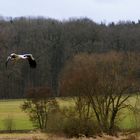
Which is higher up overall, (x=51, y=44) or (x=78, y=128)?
(x=51, y=44)

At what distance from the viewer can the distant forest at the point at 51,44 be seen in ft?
415

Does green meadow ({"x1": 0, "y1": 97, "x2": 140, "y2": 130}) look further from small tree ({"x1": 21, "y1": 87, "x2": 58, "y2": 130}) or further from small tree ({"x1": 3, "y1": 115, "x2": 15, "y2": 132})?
small tree ({"x1": 21, "y1": 87, "x2": 58, "y2": 130})

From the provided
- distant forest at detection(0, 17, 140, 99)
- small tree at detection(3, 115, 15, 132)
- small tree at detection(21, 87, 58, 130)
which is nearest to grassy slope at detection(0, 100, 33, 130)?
small tree at detection(3, 115, 15, 132)

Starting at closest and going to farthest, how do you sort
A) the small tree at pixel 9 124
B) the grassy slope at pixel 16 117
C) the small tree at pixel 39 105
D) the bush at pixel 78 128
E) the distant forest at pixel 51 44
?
the bush at pixel 78 128, the small tree at pixel 9 124, the small tree at pixel 39 105, the grassy slope at pixel 16 117, the distant forest at pixel 51 44

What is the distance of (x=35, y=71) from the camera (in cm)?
12888

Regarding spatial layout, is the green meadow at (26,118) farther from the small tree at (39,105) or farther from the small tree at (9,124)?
the small tree at (39,105)

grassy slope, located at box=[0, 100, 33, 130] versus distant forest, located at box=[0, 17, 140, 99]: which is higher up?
distant forest, located at box=[0, 17, 140, 99]

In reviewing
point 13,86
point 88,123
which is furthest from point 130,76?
point 13,86

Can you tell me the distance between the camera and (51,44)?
444ft

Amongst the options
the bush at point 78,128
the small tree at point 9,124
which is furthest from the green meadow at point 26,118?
the bush at point 78,128

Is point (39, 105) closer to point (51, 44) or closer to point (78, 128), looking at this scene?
point (78, 128)

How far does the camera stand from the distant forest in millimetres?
126438

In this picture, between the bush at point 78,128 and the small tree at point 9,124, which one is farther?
the small tree at point 9,124

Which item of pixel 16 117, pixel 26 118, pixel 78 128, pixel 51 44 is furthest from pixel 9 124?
pixel 51 44
